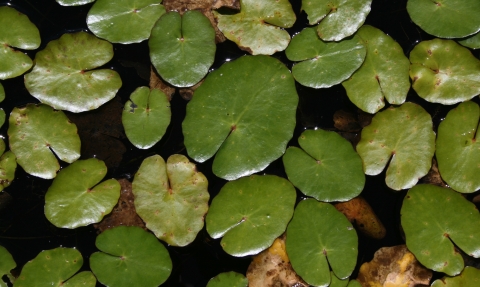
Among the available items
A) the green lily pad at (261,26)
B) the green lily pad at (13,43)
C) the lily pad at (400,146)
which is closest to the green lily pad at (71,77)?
the green lily pad at (13,43)

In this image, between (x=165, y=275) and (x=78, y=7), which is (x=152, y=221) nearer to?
(x=165, y=275)

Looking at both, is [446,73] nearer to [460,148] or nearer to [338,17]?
[460,148]

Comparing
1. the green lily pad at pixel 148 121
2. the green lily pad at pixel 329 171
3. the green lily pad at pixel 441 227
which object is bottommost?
the green lily pad at pixel 441 227

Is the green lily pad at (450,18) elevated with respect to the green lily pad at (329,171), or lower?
elevated

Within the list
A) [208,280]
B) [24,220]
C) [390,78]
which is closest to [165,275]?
[208,280]

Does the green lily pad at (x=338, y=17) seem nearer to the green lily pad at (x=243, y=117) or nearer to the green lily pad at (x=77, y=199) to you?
the green lily pad at (x=243, y=117)

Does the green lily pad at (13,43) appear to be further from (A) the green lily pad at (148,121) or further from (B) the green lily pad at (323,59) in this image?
(B) the green lily pad at (323,59)

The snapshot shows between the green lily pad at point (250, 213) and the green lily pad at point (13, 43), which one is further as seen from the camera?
the green lily pad at point (13, 43)
